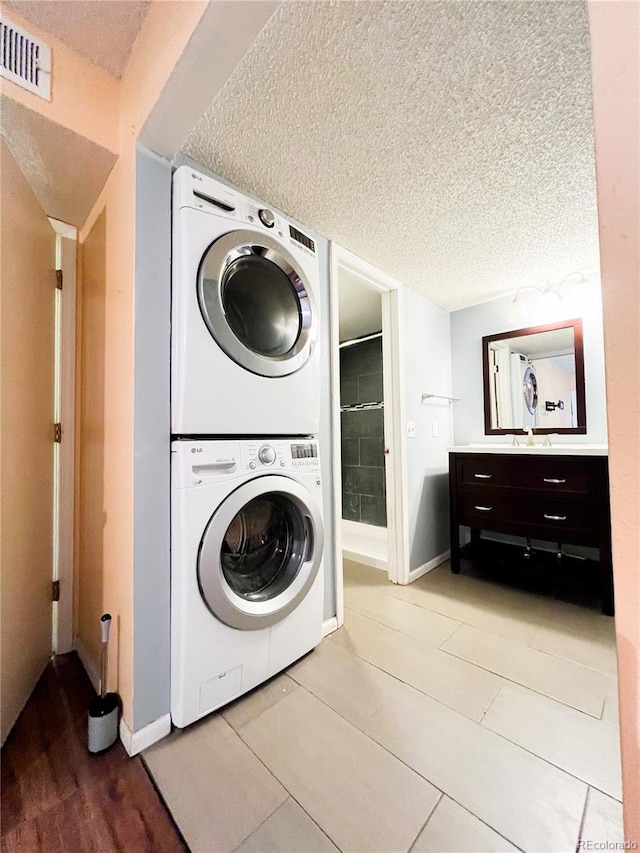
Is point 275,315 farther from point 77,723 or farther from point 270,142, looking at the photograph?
point 77,723

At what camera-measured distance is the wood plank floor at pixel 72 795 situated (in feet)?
2.51

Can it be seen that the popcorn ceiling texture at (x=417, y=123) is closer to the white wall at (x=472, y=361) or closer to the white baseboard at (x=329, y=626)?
the white wall at (x=472, y=361)

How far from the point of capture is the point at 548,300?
2145mm

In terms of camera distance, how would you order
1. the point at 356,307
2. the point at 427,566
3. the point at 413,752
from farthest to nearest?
the point at 356,307
the point at 427,566
the point at 413,752

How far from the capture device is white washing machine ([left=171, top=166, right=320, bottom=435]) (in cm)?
104

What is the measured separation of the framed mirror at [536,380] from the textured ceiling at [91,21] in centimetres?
248

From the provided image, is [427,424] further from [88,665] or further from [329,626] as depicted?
[88,665]

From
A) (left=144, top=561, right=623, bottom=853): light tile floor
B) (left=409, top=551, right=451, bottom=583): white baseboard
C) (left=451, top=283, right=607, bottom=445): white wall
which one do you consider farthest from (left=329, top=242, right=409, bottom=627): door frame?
(left=451, top=283, right=607, bottom=445): white wall

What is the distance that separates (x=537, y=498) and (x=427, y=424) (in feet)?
2.73

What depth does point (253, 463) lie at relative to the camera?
1.17 m

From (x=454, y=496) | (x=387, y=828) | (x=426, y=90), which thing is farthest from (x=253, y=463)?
(x=454, y=496)

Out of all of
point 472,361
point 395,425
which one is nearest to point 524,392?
point 472,361

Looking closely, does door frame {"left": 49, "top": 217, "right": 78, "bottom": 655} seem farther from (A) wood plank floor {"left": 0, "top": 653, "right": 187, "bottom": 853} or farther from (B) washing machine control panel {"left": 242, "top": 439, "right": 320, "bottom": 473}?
(B) washing machine control panel {"left": 242, "top": 439, "right": 320, "bottom": 473}

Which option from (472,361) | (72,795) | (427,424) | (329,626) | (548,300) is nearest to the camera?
(72,795)
